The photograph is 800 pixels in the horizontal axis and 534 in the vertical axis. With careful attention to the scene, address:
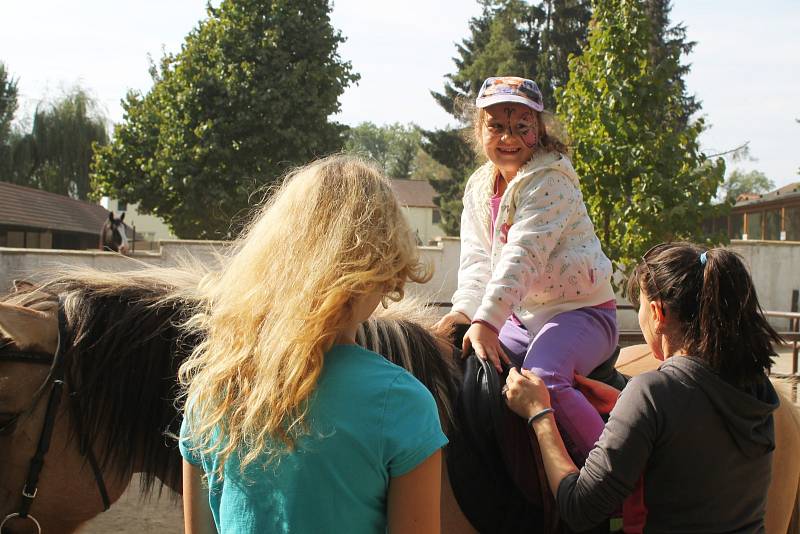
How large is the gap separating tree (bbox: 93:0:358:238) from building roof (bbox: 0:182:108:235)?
20.0 feet

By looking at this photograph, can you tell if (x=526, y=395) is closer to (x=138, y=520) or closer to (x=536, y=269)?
(x=536, y=269)

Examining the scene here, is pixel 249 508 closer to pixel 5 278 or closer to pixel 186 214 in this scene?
pixel 5 278

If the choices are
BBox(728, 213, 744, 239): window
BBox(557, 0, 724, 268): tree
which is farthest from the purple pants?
BBox(728, 213, 744, 239): window

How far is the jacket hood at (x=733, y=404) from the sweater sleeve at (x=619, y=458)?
3.1 inches

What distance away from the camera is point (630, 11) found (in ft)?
29.1

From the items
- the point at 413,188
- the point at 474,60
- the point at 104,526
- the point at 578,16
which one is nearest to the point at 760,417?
the point at 104,526

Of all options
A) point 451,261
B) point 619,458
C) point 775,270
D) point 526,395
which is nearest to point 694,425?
point 619,458

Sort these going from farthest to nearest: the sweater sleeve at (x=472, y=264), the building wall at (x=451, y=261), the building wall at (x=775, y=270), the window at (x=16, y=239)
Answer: the window at (x=16, y=239)
the building wall at (x=775, y=270)
the building wall at (x=451, y=261)
the sweater sleeve at (x=472, y=264)

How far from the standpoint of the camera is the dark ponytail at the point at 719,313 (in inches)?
64.3

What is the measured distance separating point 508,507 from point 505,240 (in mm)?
835

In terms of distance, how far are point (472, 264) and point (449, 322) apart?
0.31 m

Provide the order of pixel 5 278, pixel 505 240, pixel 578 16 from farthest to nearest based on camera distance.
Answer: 1. pixel 578 16
2. pixel 5 278
3. pixel 505 240

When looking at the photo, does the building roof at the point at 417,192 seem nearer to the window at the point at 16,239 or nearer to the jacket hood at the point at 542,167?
the window at the point at 16,239

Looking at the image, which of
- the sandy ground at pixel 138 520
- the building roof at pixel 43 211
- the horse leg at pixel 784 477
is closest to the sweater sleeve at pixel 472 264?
the horse leg at pixel 784 477
